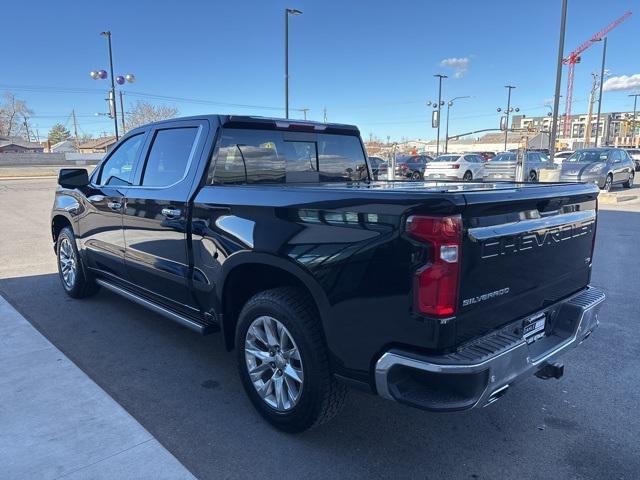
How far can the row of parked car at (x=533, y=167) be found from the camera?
59.0 feet

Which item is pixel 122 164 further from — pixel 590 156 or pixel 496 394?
pixel 590 156

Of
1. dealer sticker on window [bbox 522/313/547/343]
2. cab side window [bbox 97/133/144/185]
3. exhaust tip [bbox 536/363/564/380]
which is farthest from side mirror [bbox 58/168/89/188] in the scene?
exhaust tip [bbox 536/363/564/380]

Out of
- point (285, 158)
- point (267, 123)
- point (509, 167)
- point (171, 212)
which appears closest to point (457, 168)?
point (509, 167)

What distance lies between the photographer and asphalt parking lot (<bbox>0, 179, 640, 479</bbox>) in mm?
2686

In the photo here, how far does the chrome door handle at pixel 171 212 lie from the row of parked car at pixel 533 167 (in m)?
11.2

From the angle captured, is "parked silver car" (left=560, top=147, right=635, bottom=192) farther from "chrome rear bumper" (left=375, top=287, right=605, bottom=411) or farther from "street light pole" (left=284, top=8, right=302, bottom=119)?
"chrome rear bumper" (left=375, top=287, right=605, bottom=411)

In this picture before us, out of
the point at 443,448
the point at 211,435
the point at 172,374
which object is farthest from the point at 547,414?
the point at 172,374

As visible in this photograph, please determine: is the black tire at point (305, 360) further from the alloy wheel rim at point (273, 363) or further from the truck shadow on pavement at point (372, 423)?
the truck shadow on pavement at point (372, 423)

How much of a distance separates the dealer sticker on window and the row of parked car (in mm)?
11744

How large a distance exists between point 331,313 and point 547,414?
1764 mm

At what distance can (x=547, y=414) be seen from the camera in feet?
10.6

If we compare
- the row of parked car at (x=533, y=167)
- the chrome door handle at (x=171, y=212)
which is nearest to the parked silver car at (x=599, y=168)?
the row of parked car at (x=533, y=167)

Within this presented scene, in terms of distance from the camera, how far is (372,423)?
10.3 feet

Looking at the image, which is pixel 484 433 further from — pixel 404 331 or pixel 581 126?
pixel 581 126
